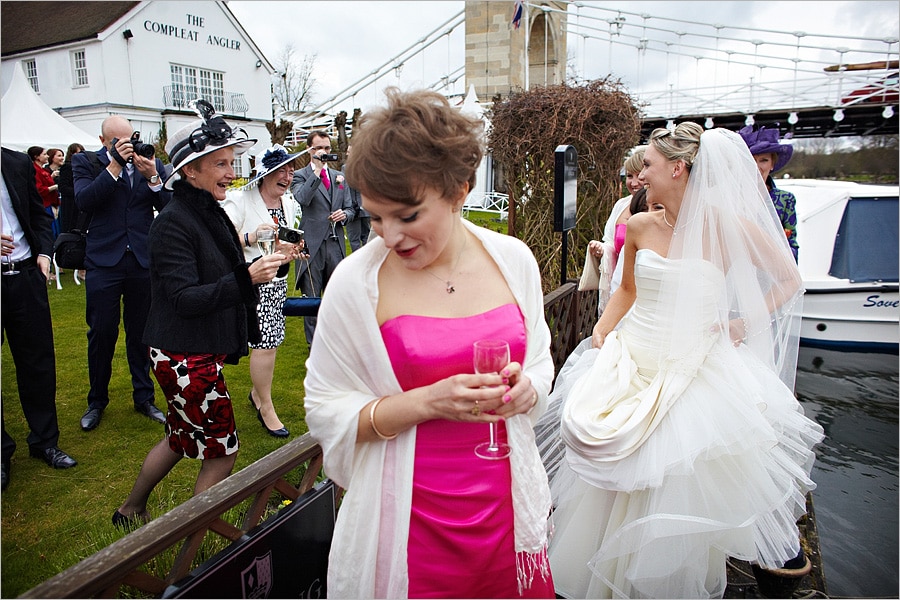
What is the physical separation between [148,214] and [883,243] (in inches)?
353

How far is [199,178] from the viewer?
8.78 ft

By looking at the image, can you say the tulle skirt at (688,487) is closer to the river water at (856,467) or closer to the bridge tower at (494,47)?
the river water at (856,467)

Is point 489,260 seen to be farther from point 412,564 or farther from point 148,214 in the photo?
point 148,214

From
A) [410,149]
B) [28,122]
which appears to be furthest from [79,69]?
[410,149]

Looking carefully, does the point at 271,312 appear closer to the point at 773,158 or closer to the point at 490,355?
the point at 490,355

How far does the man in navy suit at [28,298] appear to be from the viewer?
3459 mm

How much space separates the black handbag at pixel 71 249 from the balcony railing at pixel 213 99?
83.6 feet

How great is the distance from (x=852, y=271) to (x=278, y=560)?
27.7 ft

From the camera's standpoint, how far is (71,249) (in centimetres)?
403

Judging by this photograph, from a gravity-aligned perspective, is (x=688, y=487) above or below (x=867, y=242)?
below

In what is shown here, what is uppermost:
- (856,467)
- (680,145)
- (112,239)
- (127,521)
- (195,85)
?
(195,85)

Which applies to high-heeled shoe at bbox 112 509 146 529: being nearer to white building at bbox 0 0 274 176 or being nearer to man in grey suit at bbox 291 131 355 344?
man in grey suit at bbox 291 131 355 344

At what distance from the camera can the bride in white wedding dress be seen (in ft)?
8.08

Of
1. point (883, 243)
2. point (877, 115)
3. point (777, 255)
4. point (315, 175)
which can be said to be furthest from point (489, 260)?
point (877, 115)
